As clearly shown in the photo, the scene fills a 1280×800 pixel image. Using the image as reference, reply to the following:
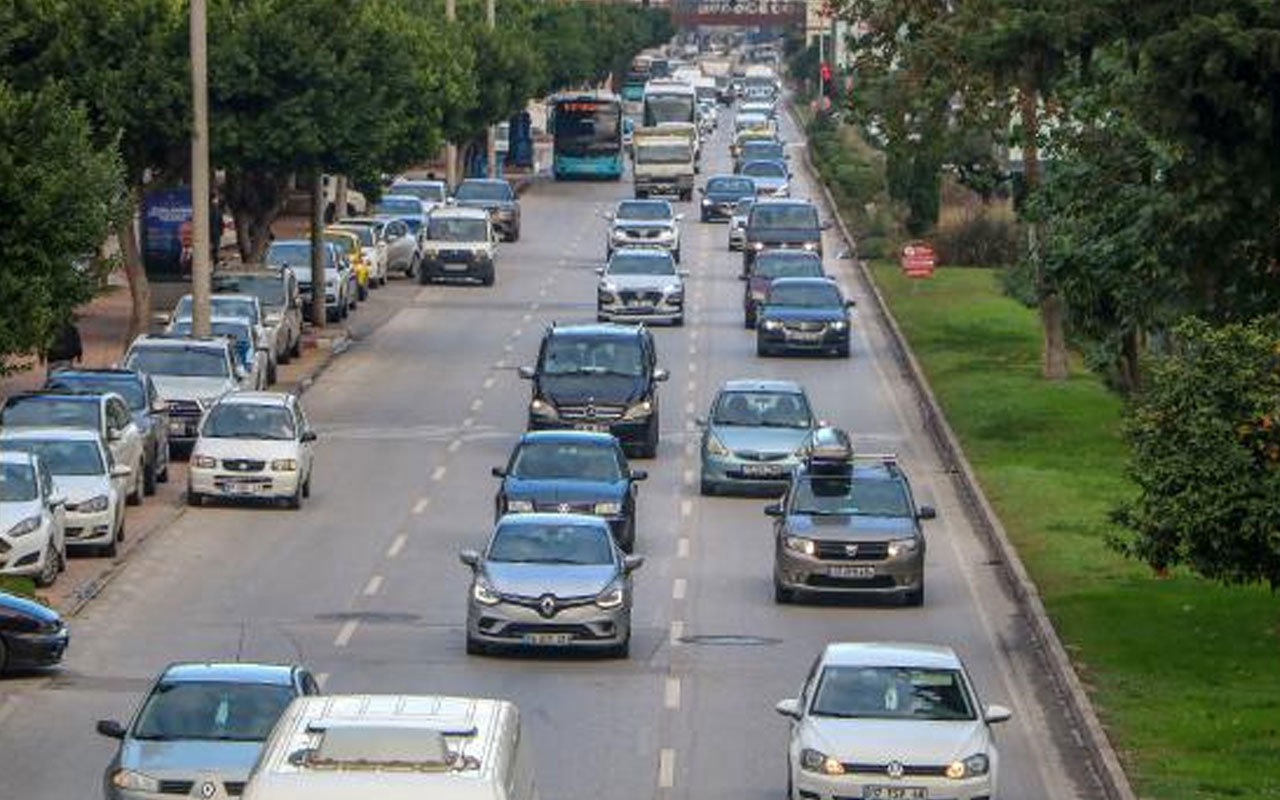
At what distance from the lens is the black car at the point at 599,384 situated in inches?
2066

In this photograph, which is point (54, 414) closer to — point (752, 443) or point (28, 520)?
point (28, 520)

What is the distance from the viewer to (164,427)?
49531 mm

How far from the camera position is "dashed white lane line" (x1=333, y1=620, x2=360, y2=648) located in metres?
36.1

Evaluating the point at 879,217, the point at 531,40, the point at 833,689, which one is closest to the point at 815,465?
the point at 833,689

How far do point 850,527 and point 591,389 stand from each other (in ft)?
45.1

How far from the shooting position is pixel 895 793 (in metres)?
26.2

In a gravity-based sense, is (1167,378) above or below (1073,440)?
above

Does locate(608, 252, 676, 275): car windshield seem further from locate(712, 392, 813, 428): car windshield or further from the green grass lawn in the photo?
locate(712, 392, 813, 428): car windshield

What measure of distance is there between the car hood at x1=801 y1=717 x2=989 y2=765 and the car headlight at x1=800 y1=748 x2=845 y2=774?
0.16 ft

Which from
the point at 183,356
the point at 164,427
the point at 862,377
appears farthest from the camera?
the point at 862,377

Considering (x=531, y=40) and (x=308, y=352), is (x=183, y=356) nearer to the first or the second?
(x=308, y=352)

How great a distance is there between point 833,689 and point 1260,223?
277 inches

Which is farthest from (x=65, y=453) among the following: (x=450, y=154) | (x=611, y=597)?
(x=450, y=154)

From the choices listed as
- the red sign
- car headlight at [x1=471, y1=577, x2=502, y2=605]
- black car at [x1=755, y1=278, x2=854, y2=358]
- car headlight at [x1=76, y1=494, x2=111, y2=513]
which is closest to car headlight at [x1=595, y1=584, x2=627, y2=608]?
car headlight at [x1=471, y1=577, x2=502, y2=605]
